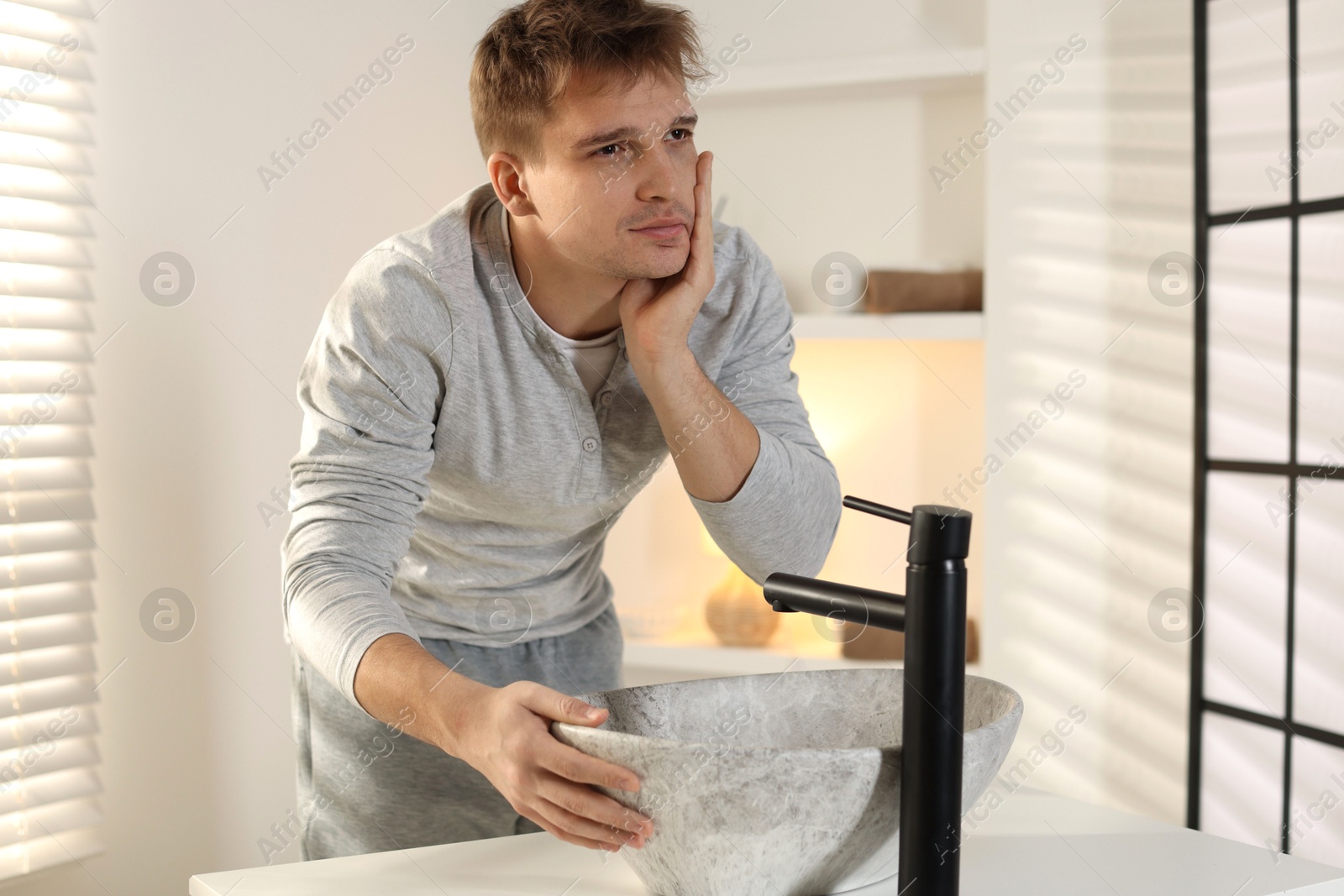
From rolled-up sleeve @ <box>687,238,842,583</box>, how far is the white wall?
945 millimetres

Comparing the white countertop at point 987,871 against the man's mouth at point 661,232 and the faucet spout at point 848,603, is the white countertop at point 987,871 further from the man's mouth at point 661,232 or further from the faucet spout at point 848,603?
the man's mouth at point 661,232

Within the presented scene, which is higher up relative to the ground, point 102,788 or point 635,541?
point 635,541

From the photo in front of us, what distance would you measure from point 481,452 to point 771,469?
0.28 metres

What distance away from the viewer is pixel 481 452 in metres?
1.08

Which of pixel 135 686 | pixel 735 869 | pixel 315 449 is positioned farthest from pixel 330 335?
pixel 135 686

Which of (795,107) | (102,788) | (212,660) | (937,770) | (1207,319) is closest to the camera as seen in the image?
(937,770)

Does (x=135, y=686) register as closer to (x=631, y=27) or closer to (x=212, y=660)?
(x=212, y=660)

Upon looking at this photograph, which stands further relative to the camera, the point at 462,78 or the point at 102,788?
the point at 462,78

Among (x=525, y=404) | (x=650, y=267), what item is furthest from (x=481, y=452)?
(x=650, y=267)

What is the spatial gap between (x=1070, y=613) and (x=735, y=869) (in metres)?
1.52

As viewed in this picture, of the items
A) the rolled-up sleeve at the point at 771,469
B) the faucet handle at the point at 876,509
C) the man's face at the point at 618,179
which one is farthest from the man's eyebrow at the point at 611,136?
the faucet handle at the point at 876,509

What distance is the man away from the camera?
39.8 inches

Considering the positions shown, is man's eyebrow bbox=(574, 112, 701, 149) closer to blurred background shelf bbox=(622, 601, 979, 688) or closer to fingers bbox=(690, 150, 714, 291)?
fingers bbox=(690, 150, 714, 291)

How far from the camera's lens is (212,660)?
69.4 inches
